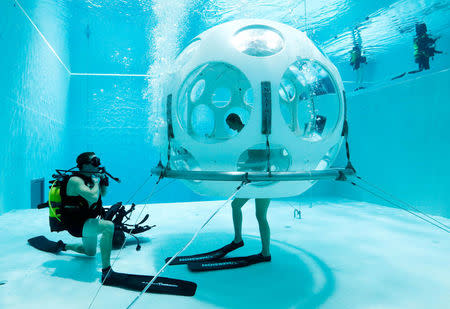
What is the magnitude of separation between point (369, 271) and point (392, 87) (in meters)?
6.09

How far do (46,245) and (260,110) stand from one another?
12.3 feet

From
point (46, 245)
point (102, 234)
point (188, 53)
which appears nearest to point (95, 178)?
point (102, 234)

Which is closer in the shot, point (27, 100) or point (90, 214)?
point (90, 214)

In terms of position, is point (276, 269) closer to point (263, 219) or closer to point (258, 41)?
point (263, 219)

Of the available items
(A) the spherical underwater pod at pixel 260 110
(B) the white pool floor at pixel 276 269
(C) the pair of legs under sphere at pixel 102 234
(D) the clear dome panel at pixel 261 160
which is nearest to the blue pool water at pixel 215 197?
(B) the white pool floor at pixel 276 269

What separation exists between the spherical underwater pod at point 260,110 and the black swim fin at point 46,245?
2198 mm

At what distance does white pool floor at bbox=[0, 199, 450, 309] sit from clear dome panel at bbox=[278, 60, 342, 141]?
156 cm

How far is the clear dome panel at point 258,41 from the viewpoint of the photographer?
251cm

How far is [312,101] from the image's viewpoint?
10.9 ft

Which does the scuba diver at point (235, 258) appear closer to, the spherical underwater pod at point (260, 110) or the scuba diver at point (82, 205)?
the spherical underwater pod at point (260, 110)

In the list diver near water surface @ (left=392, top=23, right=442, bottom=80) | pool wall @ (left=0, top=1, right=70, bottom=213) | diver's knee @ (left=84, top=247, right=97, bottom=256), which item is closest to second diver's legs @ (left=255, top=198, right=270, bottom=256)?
diver's knee @ (left=84, top=247, right=97, bottom=256)

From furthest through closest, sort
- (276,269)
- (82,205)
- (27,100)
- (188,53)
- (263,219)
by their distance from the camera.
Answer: (27,100) → (263,219) → (276,269) → (82,205) → (188,53)

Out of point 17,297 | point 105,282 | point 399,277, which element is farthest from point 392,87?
point 17,297

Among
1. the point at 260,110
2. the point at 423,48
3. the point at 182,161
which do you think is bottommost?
the point at 182,161
